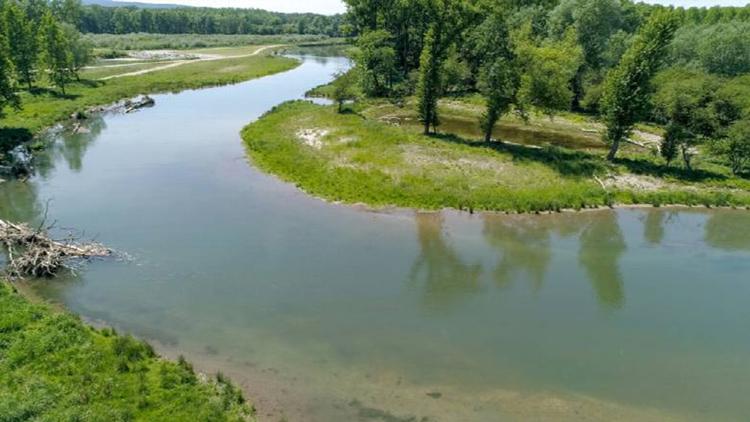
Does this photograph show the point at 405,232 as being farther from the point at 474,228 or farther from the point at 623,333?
the point at 623,333

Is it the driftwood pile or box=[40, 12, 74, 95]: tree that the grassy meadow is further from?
the driftwood pile

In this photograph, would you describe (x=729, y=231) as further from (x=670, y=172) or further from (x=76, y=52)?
(x=76, y=52)

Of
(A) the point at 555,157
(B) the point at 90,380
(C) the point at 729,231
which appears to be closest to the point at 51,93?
(A) the point at 555,157

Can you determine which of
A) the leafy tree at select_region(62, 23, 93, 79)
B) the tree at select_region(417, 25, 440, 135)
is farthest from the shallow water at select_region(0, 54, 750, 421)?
the leafy tree at select_region(62, 23, 93, 79)

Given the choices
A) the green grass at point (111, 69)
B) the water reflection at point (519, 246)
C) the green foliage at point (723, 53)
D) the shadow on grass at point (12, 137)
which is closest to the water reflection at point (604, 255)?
the water reflection at point (519, 246)

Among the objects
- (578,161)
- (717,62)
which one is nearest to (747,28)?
(717,62)

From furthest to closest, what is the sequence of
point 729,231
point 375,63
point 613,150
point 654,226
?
point 375,63, point 613,150, point 654,226, point 729,231

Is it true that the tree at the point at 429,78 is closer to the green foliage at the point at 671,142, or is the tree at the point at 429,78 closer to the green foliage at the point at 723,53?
the green foliage at the point at 671,142
